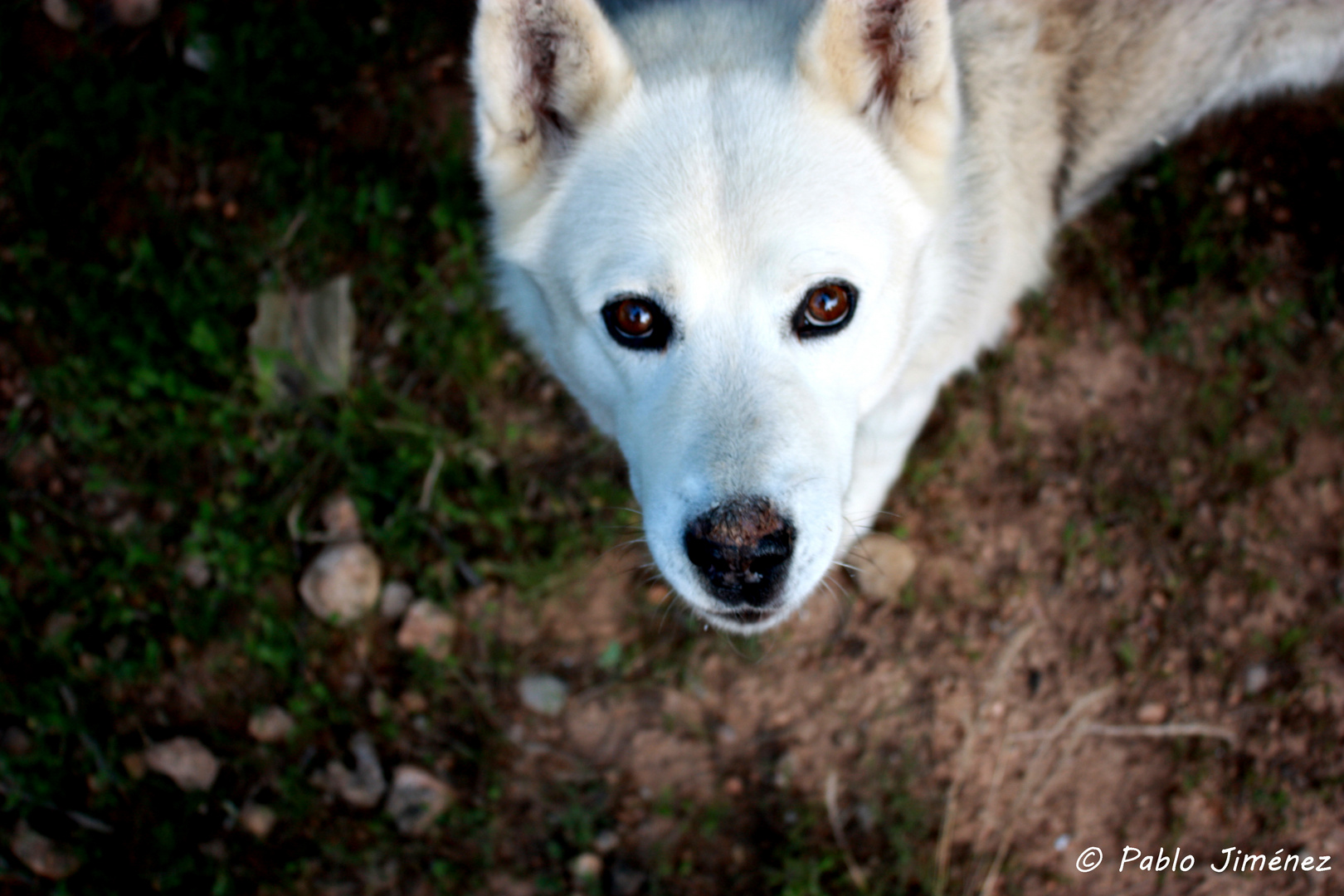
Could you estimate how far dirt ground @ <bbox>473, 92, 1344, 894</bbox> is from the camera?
2912mm

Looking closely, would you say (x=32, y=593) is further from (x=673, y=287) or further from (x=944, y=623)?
(x=944, y=623)

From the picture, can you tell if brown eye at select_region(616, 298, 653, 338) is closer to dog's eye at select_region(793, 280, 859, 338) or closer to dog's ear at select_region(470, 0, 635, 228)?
dog's eye at select_region(793, 280, 859, 338)

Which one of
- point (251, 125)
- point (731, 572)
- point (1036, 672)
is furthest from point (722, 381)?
point (251, 125)

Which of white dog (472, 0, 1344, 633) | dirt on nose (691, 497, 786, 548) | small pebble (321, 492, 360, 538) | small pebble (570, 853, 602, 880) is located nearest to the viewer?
dirt on nose (691, 497, 786, 548)

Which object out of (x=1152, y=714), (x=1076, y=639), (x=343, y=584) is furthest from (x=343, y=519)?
(x=1152, y=714)

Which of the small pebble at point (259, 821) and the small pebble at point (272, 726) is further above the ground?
the small pebble at point (272, 726)

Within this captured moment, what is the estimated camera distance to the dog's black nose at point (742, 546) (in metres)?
1.79

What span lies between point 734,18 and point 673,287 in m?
0.89

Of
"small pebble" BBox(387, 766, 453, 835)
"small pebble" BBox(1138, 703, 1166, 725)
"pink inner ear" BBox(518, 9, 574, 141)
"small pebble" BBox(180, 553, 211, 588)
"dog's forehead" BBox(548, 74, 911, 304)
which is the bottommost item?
"small pebble" BBox(387, 766, 453, 835)

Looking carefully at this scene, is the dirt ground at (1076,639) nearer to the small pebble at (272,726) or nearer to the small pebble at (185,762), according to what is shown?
the small pebble at (272,726)

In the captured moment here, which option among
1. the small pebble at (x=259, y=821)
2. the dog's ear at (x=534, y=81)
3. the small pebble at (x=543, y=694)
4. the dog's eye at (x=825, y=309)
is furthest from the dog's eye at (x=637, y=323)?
the small pebble at (x=259, y=821)

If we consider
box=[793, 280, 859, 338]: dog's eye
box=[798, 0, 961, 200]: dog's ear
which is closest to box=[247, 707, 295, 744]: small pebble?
box=[793, 280, 859, 338]: dog's eye

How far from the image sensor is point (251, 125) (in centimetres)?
360

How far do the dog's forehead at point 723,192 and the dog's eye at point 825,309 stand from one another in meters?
0.07
